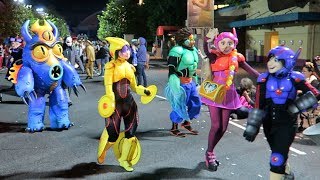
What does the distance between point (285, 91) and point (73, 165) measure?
3169 millimetres

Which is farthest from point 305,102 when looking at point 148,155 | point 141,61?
point 141,61

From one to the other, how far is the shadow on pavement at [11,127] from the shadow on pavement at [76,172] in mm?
3192

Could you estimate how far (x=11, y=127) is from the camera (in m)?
9.27

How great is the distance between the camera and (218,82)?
610cm

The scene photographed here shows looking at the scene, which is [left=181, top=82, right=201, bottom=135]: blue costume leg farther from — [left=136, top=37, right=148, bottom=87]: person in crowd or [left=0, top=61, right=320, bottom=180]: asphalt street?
[left=136, top=37, right=148, bottom=87]: person in crowd

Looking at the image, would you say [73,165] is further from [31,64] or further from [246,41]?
[246,41]

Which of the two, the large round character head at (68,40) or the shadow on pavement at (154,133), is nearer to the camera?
the shadow on pavement at (154,133)

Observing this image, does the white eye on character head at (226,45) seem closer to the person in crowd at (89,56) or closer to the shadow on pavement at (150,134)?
the shadow on pavement at (150,134)

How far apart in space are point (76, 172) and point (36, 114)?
3.00 metres

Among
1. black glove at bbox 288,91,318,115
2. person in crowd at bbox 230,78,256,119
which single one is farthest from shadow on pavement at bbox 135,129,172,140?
black glove at bbox 288,91,318,115

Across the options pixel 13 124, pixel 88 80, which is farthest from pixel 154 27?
pixel 13 124

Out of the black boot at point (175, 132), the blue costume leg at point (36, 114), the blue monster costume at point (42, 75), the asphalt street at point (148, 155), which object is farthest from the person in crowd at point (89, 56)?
the black boot at point (175, 132)

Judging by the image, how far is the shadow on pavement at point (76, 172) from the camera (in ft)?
18.8

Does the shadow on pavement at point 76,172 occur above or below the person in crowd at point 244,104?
below
